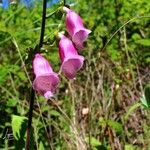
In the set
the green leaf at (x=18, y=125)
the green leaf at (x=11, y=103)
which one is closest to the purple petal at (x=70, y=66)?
the green leaf at (x=18, y=125)

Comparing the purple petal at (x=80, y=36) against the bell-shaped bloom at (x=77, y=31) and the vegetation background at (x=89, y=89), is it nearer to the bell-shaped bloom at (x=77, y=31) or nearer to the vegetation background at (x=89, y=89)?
the bell-shaped bloom at (x=77, y=31)

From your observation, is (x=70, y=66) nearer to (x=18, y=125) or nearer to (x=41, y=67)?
(x=41, y=67)

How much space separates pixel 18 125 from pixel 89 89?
4.29 ft

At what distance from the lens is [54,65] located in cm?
334

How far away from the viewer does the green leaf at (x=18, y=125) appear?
1.88 metres

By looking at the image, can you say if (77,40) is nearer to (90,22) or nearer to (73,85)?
(73,85)

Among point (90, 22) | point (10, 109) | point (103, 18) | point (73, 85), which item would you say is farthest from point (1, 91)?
point (103, 18)

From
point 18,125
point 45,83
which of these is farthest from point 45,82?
point 18,125

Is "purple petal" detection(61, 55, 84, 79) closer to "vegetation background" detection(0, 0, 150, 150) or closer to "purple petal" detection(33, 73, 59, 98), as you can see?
"purple petal" detection(33, 73, 59, 98)

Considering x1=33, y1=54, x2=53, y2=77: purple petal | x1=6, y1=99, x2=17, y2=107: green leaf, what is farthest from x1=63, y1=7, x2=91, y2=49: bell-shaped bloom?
x1=6, y1=99, x2=17, y2=107: green leaf

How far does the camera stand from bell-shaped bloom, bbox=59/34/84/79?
148cm

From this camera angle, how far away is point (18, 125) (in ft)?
6.20

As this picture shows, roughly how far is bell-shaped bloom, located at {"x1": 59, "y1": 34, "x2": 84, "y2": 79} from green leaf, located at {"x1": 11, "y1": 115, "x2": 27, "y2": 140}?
1.49 feet

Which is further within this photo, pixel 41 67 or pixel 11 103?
pixel 11 103
